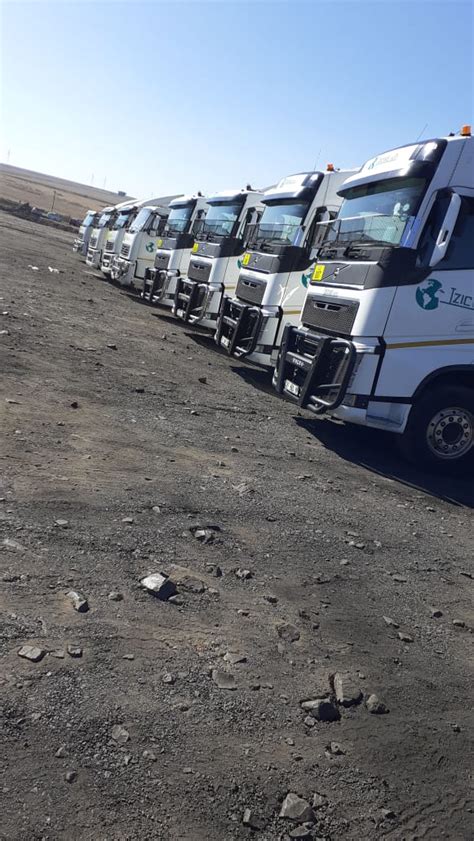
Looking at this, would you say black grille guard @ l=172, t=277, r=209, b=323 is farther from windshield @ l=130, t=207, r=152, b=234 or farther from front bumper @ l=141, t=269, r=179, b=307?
windshield @ l=130, t=207, r=152, b=234

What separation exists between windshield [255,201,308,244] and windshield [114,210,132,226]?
12.3m

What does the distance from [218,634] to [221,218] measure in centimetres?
1129

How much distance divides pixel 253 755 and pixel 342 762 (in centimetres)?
39

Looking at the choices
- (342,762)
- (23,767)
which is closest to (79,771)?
(23,767)

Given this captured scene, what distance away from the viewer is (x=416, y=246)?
6414 millimetres

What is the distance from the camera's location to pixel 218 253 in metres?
12.4

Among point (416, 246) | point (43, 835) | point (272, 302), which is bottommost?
point (43, 835)

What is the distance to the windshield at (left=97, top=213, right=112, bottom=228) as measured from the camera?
955 inches

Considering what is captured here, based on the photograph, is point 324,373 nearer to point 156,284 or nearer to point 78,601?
point 78,601

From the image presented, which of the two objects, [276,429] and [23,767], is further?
[276,429]

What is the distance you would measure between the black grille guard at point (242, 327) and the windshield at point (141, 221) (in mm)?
9036

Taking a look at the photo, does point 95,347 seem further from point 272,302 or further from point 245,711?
point 245,711

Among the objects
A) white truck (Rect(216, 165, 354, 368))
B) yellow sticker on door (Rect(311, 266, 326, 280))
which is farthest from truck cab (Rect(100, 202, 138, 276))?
yellow sticker on door (Rect(311, 266, 326, 280))

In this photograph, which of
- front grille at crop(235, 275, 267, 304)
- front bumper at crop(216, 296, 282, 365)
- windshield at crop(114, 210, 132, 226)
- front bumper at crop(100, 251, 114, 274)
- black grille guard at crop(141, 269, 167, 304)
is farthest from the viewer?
windshield at crop(114, 210, 132, 226)
